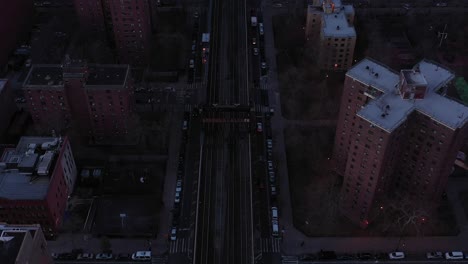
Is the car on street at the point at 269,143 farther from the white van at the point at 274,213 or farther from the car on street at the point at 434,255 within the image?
the car on street at the point at 434,255

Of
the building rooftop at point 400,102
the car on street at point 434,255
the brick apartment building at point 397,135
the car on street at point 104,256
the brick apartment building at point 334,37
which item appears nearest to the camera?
the building rooftop at point 400,102

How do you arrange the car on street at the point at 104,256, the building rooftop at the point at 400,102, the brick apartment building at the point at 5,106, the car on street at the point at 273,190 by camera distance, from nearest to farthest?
the building rooftop at the point at 400,102 < the car on street at the point at 104,256 < the car on street at the point at 273,190 < the brick apartment building at the point at 5,106

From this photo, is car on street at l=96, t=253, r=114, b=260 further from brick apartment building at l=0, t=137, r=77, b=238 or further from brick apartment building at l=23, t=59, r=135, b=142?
brick apartment building at l=23, t=59, r=135, b=142

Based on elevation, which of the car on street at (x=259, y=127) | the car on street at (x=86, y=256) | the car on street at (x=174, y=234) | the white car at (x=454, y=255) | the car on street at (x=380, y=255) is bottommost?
the car on street at (x=86, y=256)

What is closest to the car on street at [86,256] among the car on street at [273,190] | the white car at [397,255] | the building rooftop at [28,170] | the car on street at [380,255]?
the building rooftop at [28,170]

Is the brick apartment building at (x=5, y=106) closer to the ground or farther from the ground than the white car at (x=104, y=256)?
farther from the ground

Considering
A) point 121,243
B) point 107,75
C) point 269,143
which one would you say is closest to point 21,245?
point 121,243

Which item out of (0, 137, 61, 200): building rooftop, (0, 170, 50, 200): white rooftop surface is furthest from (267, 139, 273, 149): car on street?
(0, 170, 50, 200): white rooftop surface
